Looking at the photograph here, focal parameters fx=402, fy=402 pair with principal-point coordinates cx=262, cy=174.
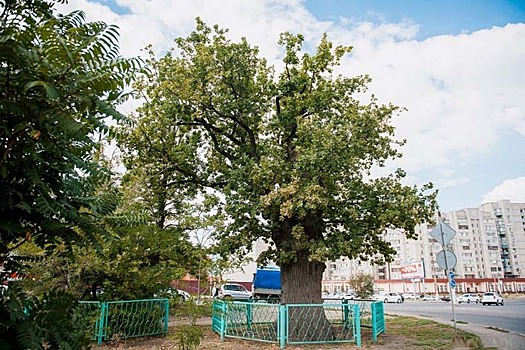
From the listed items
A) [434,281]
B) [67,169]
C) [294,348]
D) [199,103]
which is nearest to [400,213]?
[294,348]

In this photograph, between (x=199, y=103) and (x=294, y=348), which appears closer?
(x=294, y=348)

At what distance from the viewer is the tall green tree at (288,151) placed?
1143cm

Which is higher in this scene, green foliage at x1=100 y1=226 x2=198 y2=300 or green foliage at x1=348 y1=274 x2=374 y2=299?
green foliage at x1=100 y1=226 x2=198 y2=300

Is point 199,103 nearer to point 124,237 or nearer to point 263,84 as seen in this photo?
point 263,84

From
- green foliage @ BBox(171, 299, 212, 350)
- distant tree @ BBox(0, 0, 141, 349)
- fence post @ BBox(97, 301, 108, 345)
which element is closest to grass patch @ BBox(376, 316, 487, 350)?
green foliage @ BBox(171, 299, 212, 350)

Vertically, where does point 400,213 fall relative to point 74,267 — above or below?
above

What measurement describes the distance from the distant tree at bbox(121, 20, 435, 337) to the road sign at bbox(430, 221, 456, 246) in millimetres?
765

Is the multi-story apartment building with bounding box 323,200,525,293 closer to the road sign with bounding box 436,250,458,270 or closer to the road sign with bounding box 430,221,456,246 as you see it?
the road sign with bounding box 436,250,458,270

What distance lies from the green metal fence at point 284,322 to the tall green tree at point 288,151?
79cm

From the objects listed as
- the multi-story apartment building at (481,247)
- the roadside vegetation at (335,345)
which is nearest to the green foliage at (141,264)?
the roadside vegetation at (335,345)

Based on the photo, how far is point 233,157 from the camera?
46.1ft

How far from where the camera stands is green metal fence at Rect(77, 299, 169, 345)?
10445 millimetres

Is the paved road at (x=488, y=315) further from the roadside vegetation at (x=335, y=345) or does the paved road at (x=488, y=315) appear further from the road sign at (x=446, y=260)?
the road sign at (x=446, y=260)

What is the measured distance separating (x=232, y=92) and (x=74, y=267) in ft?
22.9
